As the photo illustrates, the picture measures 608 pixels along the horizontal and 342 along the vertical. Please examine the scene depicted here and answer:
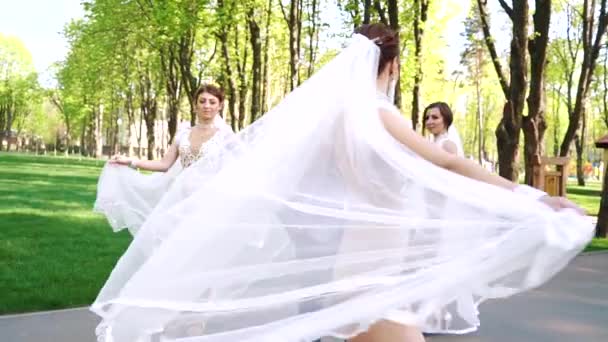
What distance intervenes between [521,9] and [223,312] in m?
14.6

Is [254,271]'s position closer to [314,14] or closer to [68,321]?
[68,321]

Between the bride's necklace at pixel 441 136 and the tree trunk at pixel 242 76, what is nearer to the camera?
the bride's necklace at pixel 441 136

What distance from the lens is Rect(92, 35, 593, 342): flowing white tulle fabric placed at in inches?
121

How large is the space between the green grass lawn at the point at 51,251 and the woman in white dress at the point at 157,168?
3.30 ft

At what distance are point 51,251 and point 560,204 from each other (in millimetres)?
8640

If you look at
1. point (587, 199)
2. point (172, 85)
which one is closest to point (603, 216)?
point (587, 199)

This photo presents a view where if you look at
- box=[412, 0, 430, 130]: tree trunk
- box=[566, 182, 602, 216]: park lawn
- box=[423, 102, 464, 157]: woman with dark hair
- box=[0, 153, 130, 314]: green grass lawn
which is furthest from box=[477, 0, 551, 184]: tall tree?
box=[423, 102, 464, 157]: woman with dark hair

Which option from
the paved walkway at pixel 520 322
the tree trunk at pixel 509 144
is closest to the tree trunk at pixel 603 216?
the tree trunk at pixel 509 144

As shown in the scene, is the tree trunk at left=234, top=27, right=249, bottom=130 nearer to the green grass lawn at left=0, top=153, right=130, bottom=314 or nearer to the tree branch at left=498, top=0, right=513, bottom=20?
the green grass lawn at left=0, top=153, right=130, bottom=314

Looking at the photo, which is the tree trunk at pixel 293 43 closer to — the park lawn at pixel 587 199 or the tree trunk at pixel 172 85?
the park lawn at pixel 587 199

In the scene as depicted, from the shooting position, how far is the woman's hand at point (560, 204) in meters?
3.04

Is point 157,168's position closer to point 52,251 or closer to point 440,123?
point 440,123

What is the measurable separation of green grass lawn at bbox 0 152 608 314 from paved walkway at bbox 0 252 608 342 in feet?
2.17

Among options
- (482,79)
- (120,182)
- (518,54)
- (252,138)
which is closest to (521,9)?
(518,54)
